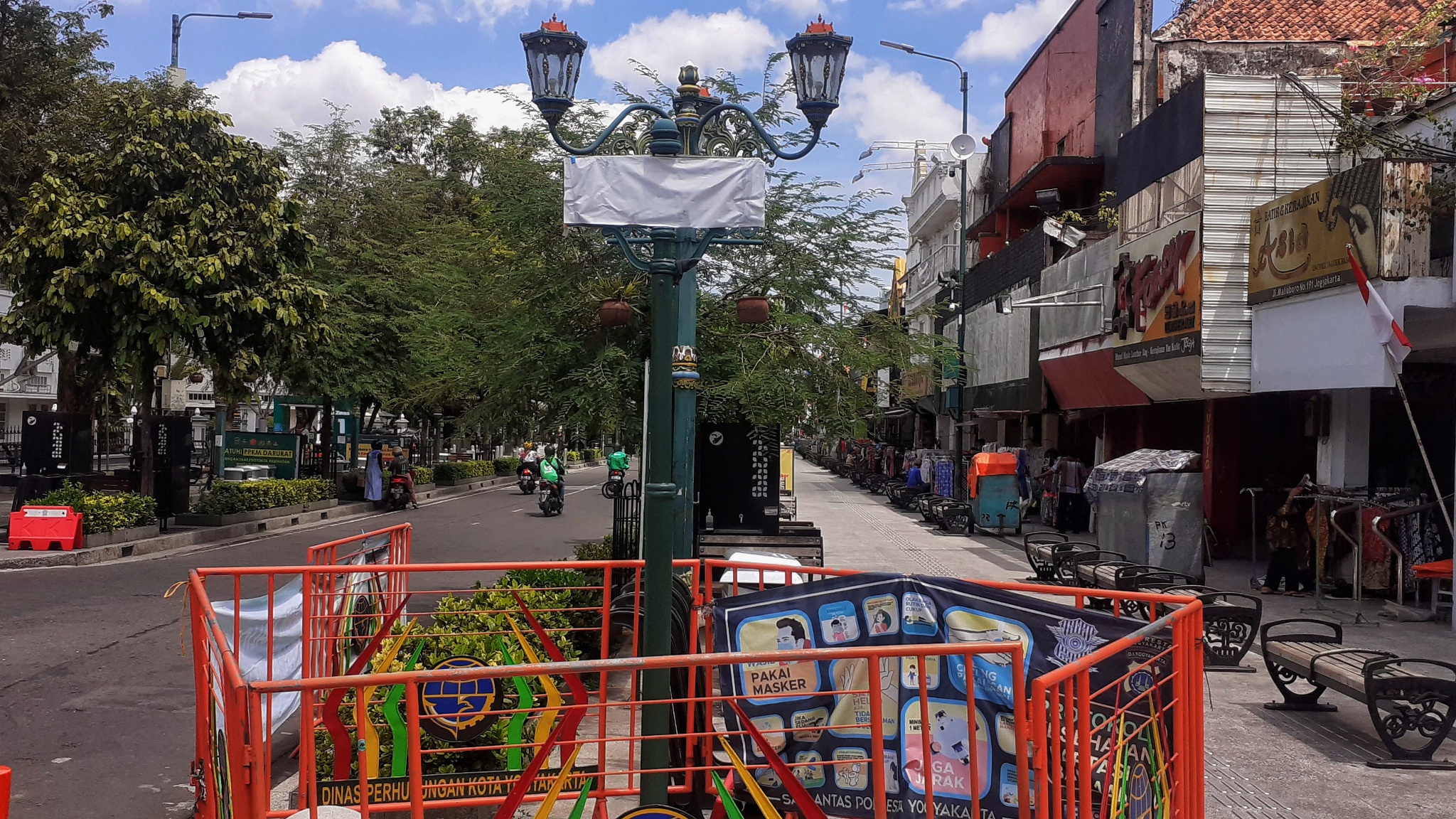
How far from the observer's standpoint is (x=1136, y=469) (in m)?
16.0

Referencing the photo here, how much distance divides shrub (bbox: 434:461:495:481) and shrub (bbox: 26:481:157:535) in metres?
16.9

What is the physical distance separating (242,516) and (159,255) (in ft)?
17.9

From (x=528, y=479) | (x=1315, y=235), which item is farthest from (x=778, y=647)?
(x=528, y=479)

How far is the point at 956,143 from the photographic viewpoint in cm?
3256

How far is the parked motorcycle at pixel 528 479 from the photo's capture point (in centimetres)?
3709

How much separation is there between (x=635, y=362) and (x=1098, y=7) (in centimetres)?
1985

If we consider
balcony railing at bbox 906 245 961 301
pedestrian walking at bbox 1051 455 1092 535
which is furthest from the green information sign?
balcony railing at bbox 906 245 961 301

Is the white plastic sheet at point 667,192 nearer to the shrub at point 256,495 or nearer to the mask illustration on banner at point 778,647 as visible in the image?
the mask illustration on banner at point 778,647

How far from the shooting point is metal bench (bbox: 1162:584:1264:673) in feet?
33.1

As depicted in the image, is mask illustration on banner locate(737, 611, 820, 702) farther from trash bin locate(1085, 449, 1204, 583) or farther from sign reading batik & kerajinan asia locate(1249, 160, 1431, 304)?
trash bin locate(1085, 449, 1204, 583)

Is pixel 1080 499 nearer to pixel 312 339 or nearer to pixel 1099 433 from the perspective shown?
pixel 1099 433

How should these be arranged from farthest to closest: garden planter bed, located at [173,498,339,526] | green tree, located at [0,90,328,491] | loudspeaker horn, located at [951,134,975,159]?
loudspeaker horn, located at [951,134,975,159]
garden planter bed, located at [173,498,339,526]
green tree, located at [0,90,328,491]

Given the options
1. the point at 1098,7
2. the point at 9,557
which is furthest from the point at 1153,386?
the point at 9,557

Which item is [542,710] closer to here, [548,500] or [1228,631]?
[1228,631]
